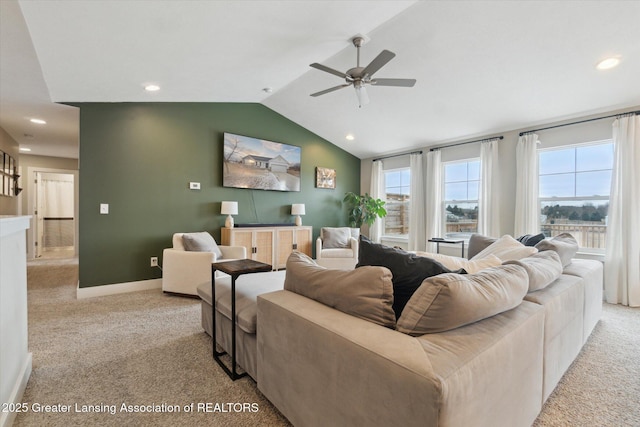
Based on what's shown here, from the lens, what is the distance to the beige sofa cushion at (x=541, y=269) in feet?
5.20

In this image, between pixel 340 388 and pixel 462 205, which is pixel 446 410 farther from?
pixel 462 205

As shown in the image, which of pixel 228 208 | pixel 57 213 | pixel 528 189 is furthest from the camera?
pixel 57 213

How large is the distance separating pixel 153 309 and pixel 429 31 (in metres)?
4.06

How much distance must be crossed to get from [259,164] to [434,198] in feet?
10.6

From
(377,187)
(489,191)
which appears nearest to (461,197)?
(489,191)

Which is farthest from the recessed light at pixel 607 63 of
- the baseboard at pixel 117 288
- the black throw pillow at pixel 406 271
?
the baseboard at pixel 117 288

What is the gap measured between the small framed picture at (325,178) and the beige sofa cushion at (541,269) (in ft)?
14.2

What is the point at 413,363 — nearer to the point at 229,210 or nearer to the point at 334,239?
the point at 229,210

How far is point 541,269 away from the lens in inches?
66.4

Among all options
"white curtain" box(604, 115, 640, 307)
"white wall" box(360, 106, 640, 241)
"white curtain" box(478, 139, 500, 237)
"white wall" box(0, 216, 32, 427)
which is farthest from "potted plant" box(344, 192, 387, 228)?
"white wall" box(0, 216, 32, 427)

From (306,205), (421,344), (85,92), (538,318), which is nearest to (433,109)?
(306,205)

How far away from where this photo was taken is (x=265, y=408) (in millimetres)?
1602

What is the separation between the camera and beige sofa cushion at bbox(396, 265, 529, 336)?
107 cm

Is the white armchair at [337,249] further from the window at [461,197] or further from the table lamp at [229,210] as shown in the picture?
the window at [461,197]
